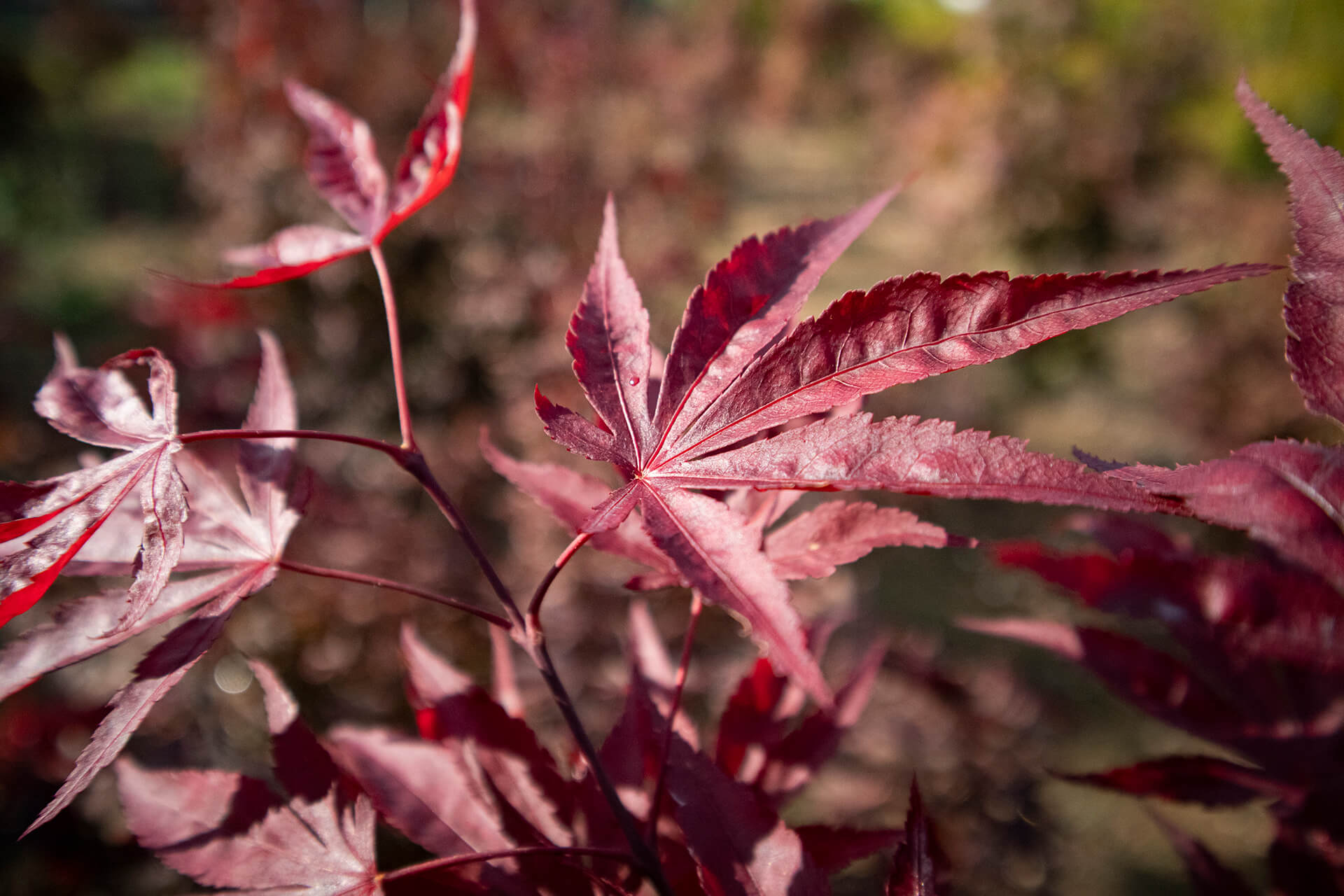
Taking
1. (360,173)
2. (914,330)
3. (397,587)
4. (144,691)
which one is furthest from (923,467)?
(360,173)

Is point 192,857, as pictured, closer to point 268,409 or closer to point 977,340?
point 268,409

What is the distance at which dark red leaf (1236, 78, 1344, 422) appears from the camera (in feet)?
1.23

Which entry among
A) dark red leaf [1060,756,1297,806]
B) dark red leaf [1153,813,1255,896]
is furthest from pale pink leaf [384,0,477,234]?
dark red leaf [1153,813,1255,896]

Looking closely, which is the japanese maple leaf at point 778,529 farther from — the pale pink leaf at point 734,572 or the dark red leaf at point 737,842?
the dark red leaf at point 737,842

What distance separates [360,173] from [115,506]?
0.35m

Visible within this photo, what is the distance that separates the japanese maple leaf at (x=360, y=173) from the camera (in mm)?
560

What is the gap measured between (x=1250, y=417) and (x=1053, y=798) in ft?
6.04

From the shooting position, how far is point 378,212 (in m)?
0.63

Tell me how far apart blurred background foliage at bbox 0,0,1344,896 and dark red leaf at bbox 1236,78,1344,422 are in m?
0.23

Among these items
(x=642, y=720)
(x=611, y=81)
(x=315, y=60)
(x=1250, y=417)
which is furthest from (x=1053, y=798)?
Result: (x=611, y=81)

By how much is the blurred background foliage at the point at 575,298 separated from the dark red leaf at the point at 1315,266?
23 cm

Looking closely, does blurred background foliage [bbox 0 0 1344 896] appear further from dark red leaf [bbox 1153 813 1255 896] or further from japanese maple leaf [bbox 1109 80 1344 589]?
dark red leaf [bbox 1153 813 1255 896]

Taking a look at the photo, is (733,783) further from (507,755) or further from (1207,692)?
(1207,692)

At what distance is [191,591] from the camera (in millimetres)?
515
